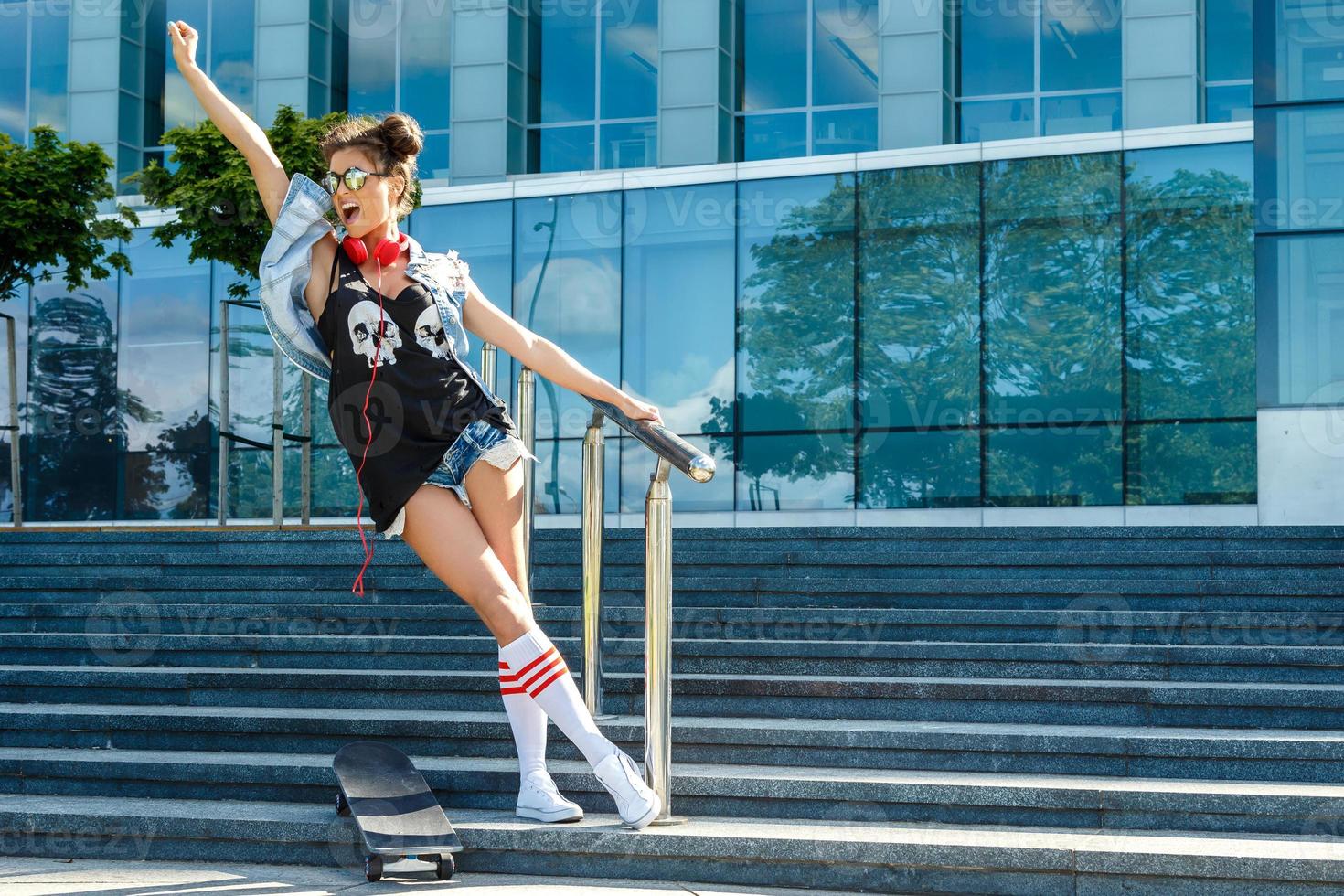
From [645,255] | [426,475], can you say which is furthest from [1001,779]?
[645,255]

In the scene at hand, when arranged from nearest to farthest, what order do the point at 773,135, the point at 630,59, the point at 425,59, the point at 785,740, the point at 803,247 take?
the point at 785,740
the point at 803,247
the point at 773,135
the point at 630,59
the point at 425,59

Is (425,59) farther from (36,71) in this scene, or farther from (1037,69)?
(1037,69)

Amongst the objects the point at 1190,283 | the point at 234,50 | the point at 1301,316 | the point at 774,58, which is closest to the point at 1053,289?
the point at 1190,283

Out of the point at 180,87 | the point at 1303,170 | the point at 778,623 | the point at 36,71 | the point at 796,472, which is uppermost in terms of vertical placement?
the point at 36,71

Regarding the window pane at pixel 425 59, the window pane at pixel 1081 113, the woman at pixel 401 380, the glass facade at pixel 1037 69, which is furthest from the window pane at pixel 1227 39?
the woman at pixel 401 380

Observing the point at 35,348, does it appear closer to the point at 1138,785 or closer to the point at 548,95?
the point at 548,95

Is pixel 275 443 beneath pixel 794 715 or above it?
above

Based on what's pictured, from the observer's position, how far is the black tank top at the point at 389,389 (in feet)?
12.0

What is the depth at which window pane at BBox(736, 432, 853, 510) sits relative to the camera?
1548cm

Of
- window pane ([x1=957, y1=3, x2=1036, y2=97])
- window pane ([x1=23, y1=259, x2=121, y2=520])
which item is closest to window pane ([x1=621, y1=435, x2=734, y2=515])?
window pane ([x1=957, y1=3, x2=1036, y2=97])

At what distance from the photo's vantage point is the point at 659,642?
3.89 metres

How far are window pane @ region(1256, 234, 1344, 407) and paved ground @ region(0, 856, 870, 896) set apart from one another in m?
9.42

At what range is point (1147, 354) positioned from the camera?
14594 millimetres

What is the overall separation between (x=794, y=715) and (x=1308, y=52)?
30.7ft
